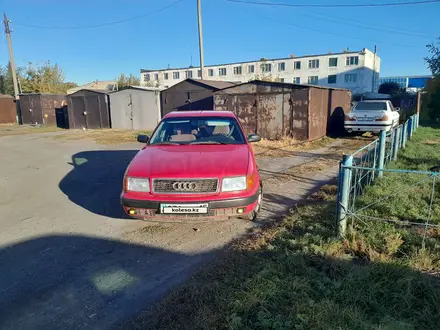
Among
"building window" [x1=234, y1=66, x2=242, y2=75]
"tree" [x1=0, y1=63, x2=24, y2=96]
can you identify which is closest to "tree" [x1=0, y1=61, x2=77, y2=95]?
"tree" [x1=0, y1=63, x2=24, y2=96]

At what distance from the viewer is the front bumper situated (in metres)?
3.76

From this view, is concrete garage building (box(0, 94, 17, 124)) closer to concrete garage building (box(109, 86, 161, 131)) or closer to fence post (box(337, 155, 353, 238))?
concrete garage building (box(109, 86, 161, 131))

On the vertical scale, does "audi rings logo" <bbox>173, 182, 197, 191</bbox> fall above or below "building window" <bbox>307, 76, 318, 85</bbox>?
below

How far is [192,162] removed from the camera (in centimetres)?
407

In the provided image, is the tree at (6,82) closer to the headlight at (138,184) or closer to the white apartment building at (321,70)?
the white apartment building at (321,70)

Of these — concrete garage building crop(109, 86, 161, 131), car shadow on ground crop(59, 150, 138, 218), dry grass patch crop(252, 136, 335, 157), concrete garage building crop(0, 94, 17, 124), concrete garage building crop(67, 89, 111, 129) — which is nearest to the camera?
car shadow on ground crop(59, 150, 138, 218)

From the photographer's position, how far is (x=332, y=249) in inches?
134

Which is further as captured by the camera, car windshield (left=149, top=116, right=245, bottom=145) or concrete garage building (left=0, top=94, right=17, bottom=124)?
concrete garage building (left=0, top=94, right=17, bottom=124)

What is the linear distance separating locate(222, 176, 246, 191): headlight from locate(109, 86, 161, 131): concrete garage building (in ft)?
57.9

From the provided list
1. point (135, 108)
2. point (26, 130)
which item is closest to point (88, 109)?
point (135, 108)

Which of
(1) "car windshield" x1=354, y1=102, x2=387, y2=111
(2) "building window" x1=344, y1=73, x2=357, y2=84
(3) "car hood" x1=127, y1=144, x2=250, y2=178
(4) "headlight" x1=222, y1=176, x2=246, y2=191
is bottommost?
(4) "headlight" x1=222, y1=176, x2=246, y2=191

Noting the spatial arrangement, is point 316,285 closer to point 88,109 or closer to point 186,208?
point 186,208

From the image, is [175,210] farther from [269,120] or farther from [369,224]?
[269,120]

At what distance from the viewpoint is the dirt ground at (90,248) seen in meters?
2.74
